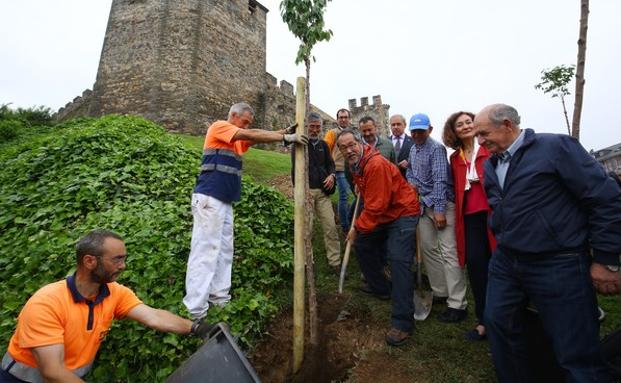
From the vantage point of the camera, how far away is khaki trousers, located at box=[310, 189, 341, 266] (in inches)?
197

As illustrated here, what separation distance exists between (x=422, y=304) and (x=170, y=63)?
673 inches

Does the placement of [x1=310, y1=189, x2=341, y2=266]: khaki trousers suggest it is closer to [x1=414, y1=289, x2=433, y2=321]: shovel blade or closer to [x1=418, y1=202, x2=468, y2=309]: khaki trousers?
[x1=414, y1=289, x2=433, y2=321]: shovel blade

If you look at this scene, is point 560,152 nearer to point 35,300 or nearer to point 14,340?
point 35,300

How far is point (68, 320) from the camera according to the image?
92.7 inches

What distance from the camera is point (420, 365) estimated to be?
2.95 m

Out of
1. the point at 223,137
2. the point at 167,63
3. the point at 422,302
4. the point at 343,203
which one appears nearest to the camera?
the point at 223,137

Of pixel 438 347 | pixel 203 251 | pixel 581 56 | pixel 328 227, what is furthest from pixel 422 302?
pixel 581 56

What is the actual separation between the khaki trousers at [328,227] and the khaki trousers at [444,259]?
4.58ft

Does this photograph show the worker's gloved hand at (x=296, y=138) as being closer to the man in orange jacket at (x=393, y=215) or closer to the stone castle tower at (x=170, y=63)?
the man in orange jacket at (x=393, y=215)

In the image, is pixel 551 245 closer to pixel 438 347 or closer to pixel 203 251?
pixel 438 347

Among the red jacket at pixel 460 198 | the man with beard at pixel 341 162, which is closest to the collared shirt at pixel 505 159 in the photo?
the red jacket at pixel 460 198

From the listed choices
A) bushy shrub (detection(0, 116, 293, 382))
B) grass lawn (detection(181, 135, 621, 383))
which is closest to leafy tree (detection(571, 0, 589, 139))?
grass lawn (detection(181, 135, 621, 383))

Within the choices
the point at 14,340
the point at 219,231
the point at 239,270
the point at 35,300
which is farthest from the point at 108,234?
the point at 239,270

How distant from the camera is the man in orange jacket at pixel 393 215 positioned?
3.34 metres
